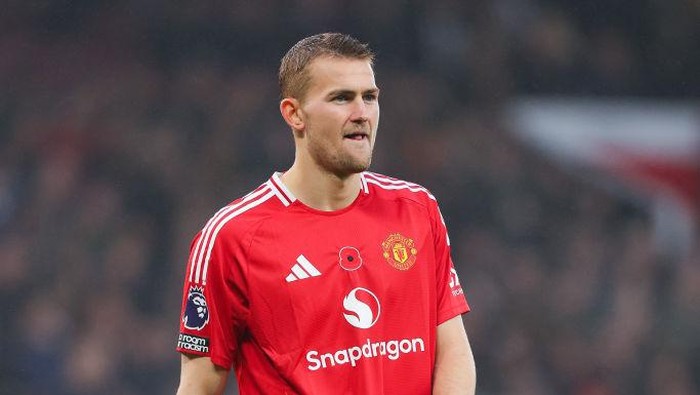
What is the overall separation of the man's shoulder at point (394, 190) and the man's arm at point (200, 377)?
2.31 ft

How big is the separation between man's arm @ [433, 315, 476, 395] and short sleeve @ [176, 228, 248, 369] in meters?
0.58

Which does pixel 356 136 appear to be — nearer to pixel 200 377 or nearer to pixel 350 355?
pixel 350 355

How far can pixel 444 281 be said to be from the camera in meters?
3.76

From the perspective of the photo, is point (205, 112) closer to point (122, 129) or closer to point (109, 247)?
point (122, 129)

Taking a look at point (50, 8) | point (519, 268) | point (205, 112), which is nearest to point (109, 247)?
point (205, 112)

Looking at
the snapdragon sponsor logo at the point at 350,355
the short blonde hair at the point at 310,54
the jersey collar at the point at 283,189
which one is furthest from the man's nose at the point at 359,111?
the snapdragon sponsor logo at the point at 350,355

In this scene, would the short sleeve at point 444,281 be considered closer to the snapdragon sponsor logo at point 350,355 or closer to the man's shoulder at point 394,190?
the man's shoulder at point 394,190

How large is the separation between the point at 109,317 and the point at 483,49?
393 centimetres

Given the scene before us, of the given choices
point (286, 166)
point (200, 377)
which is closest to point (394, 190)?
point (200, 377)

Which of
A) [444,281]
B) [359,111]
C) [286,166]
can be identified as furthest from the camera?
[286,166]

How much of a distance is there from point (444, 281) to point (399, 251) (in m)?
0.20

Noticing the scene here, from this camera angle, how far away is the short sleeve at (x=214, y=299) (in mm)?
3602

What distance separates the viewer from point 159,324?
337 inches

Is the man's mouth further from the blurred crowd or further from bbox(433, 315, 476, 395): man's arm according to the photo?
the blurred crowd
